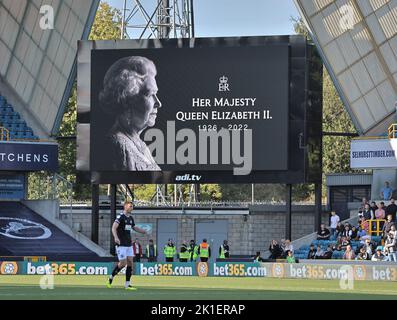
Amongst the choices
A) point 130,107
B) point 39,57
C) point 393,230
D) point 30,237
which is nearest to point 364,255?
point 393,230

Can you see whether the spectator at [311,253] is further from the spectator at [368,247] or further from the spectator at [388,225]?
the spectator at [388,225]

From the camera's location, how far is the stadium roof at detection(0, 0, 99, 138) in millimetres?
60156

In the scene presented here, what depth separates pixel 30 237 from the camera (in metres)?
56.2

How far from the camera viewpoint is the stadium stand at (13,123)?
60438mm

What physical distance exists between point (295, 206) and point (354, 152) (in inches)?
189

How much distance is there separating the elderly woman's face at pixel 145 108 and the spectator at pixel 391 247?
11.7 m

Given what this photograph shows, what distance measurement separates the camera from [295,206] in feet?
191

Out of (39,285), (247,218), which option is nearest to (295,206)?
(247,218)

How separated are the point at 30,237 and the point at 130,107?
330 inches

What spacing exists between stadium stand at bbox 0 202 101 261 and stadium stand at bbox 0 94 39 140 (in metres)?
3.24

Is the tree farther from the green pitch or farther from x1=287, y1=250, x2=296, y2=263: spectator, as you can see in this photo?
the green pitch

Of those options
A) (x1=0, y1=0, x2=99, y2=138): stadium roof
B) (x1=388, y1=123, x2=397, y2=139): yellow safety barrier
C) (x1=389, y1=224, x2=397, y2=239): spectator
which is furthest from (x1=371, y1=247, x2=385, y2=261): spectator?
(x1=0, y1=0, x2=99, y2=138): stadium roof

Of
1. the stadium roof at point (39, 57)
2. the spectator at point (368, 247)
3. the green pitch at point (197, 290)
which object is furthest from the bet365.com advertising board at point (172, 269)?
the stadium roof at point (39, 57)
